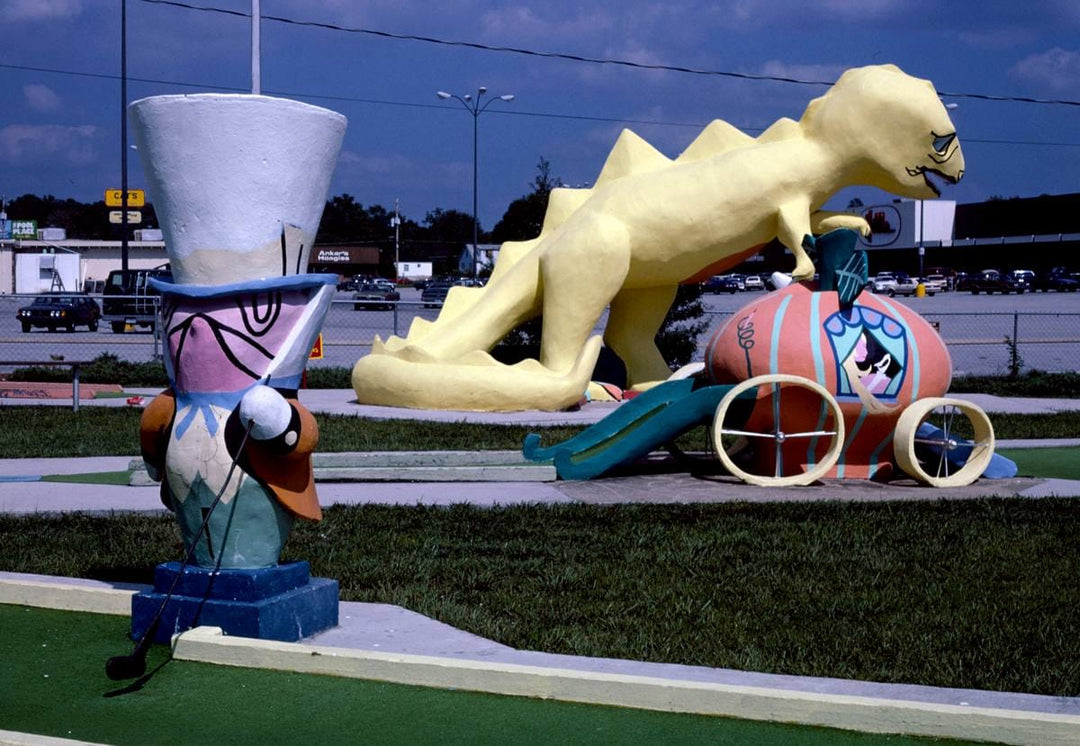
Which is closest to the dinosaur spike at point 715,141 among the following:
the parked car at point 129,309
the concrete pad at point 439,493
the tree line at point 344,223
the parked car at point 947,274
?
the concrete pad at point 439,493

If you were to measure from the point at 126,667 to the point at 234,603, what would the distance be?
1.62 ft

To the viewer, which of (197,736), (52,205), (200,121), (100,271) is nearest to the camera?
(197,736)

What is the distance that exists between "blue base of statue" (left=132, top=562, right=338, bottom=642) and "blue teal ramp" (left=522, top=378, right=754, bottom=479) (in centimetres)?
538

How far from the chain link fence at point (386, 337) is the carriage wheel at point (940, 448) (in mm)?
11853

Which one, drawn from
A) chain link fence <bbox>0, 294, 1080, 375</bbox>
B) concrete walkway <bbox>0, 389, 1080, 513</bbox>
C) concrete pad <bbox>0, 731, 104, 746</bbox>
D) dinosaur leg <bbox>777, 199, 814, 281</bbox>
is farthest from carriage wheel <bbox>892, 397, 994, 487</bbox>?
chain link fence <bbox>0, 294, 1080, 375</bbox>

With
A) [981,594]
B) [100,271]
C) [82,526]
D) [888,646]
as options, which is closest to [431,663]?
[888,646]

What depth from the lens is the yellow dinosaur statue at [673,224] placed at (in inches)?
594

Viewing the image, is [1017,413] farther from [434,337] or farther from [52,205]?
[52,205]

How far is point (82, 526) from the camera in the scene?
27.4 ft

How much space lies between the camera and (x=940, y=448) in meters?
10.6

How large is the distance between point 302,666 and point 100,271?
80.6m

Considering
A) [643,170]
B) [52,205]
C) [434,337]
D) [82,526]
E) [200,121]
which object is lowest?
[82,526]

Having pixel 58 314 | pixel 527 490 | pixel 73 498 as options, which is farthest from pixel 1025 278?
pixel 73 498

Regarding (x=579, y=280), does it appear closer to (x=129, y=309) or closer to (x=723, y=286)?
(x=129, y=309)
